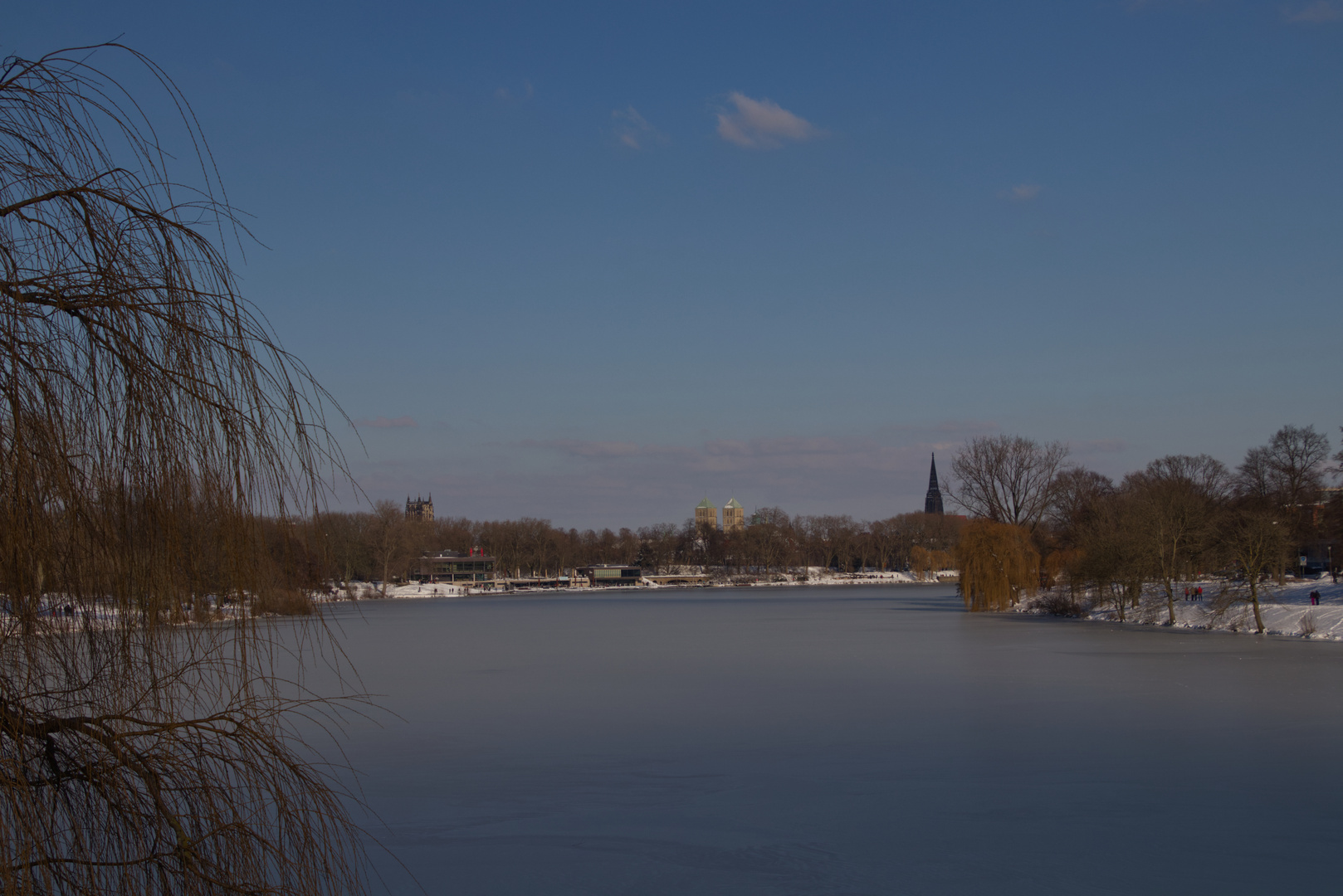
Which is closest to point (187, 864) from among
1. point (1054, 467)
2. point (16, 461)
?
point (16, 461)

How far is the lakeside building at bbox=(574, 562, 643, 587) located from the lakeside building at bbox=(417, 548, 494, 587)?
1131 centimetres

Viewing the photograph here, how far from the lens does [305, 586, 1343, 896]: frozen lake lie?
7.17m

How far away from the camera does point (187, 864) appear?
2.43 meters

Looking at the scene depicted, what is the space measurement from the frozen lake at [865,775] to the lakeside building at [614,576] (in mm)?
91572

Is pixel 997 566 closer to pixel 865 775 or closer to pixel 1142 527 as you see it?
pixel 1142 527

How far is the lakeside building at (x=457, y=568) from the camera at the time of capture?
104688mm

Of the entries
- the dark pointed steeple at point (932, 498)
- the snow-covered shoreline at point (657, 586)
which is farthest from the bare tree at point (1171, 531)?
the dark pointed steeple at point (932, 498)

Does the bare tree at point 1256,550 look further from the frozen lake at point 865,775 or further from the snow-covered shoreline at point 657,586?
the snow-covered shoreline at point 657,586

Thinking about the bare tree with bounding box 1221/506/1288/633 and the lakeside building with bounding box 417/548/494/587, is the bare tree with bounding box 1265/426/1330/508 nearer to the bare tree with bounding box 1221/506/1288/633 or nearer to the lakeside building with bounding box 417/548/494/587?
the bare tree with bounding box 1221/506/1288/633

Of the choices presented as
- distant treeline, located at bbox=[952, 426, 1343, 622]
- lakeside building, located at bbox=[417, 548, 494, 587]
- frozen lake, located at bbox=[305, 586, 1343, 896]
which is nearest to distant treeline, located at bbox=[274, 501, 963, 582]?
lakeside building, located at bbox=[417, 548, 494, 587]

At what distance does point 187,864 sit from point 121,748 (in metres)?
0.33

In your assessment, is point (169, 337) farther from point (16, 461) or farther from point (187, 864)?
point (187, 864)

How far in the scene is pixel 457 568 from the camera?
359 feet

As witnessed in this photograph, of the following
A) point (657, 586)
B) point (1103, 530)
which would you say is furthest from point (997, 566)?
point (657, 586)
